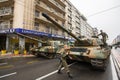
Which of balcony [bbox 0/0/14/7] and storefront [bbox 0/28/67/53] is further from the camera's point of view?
balcony [bbox 0/0/14/7]

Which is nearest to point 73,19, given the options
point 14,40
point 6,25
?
point 6,25

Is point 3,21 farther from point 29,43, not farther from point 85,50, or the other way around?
point 85,50

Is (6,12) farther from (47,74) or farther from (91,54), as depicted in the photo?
(91,54)

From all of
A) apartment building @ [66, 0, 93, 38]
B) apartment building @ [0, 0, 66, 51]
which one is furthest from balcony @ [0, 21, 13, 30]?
apartment building @ [66, 0, 93, 38]

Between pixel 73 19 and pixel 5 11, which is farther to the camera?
pixel 73 19

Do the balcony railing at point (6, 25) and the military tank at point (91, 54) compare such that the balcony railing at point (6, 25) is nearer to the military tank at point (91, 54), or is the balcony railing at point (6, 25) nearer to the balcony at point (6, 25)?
the balcony at point (6, 25)

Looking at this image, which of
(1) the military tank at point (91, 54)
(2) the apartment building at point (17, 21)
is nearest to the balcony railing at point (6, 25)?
(2) the apartment building at point (17, 21)

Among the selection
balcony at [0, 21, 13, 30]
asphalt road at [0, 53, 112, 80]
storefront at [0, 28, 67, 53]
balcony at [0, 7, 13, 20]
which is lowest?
asphalt road at [0, 53, 112, 80]

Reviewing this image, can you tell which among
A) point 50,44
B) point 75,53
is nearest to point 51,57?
point 50,44

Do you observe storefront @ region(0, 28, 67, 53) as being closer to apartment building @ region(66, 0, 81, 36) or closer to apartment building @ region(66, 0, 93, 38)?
apartment building @ region(66, 0, 81, 36)

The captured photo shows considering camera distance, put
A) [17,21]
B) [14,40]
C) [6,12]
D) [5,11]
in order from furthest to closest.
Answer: [5,11], [6,12], [14,40], [17,21]

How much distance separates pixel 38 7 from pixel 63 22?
44.6 ft

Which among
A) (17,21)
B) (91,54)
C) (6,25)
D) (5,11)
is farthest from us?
(5,11)

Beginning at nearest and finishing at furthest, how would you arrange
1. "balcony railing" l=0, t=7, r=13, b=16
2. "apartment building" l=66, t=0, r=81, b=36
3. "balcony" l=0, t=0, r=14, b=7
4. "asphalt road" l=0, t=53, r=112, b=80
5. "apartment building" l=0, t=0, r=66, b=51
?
"asphalt road" l=0, t=53, r=112, b=80, "apartment building" l=0, t=0, r=66, b=51, "balcony" l=0, t=0, r=14, b=7, "balcony railing" l=0, t=7, r=13, b=16, "apartment building" l=66, t=0, r=81, b=36
